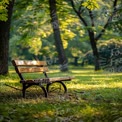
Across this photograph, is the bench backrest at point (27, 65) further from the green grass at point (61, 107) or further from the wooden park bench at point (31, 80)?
the green grass at point (61, 107)

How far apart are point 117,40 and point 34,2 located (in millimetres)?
8124

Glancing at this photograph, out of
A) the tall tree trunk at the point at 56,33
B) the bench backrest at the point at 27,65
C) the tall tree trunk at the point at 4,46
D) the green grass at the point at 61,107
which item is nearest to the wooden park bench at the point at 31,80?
the bench backrest at the point at 27,65

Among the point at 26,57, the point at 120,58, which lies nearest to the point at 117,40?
the point at 120,58

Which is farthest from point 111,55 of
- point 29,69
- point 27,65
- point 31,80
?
point 31,80

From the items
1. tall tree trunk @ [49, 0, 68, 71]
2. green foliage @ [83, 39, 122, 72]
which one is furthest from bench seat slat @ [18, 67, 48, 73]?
tall tree trunk @ [49, 0, 68, 71]

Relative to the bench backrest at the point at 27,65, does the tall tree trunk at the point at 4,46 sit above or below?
above

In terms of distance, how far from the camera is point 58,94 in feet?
34.9

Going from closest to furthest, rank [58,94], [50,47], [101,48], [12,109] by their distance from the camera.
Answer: [12,109]
[58,94]
[101,48]
[50,47]

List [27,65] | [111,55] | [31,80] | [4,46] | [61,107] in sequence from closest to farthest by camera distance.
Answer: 1. [61,107]
2. [31,80]
3. [27,65]
4. [4,46]
5. [111,55]

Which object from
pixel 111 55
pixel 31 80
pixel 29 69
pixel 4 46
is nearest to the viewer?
pixel 31 80

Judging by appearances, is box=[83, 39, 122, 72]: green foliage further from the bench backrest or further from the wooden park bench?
the wooden park bench

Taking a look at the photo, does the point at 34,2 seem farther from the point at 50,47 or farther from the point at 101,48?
the point at 50,47

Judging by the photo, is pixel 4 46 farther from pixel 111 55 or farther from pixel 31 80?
pixel 111 55

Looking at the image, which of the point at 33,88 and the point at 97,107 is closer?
the point at 97,107
